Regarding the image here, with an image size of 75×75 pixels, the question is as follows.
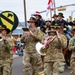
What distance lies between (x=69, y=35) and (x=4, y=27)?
5708 mm

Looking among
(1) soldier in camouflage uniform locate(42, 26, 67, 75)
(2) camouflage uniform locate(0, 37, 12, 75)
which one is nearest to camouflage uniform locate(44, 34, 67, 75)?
(1) soldier in camouflage uniform locate(42, 26, 67, 75)

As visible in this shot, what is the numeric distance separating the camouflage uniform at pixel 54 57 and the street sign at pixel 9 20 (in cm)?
129

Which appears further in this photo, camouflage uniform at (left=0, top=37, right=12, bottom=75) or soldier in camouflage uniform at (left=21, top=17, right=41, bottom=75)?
soldier in camouflage uniform at (left=21, top=17, right=41, bottom=75)

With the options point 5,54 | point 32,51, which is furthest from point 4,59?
point 32,51

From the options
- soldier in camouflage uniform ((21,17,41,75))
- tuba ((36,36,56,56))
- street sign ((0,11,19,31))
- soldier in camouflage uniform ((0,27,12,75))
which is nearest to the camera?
soldier in camouflage uniform ((0,27,12,75))

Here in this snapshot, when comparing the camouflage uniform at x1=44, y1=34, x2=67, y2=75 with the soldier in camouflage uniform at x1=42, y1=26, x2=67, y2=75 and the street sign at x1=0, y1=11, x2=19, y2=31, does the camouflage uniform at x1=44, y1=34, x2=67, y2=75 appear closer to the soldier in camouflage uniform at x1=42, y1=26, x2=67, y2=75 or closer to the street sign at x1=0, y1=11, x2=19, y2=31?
the soldier in camouflage uniform at x1=42, y1=26, x2=67, y2=75

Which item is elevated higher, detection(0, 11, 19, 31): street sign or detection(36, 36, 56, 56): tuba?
detection(0, 11, 19, 31): street sign

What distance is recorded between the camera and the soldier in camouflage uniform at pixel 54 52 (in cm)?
1030

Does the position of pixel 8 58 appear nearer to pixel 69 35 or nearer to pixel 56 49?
pixel 56 49

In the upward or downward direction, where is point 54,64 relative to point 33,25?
downward

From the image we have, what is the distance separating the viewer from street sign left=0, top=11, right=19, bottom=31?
11082 mm

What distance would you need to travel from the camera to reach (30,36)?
38.4ft

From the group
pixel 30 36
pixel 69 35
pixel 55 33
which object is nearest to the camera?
pixel 55 33

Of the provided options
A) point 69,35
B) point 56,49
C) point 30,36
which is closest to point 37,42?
point 30,36
